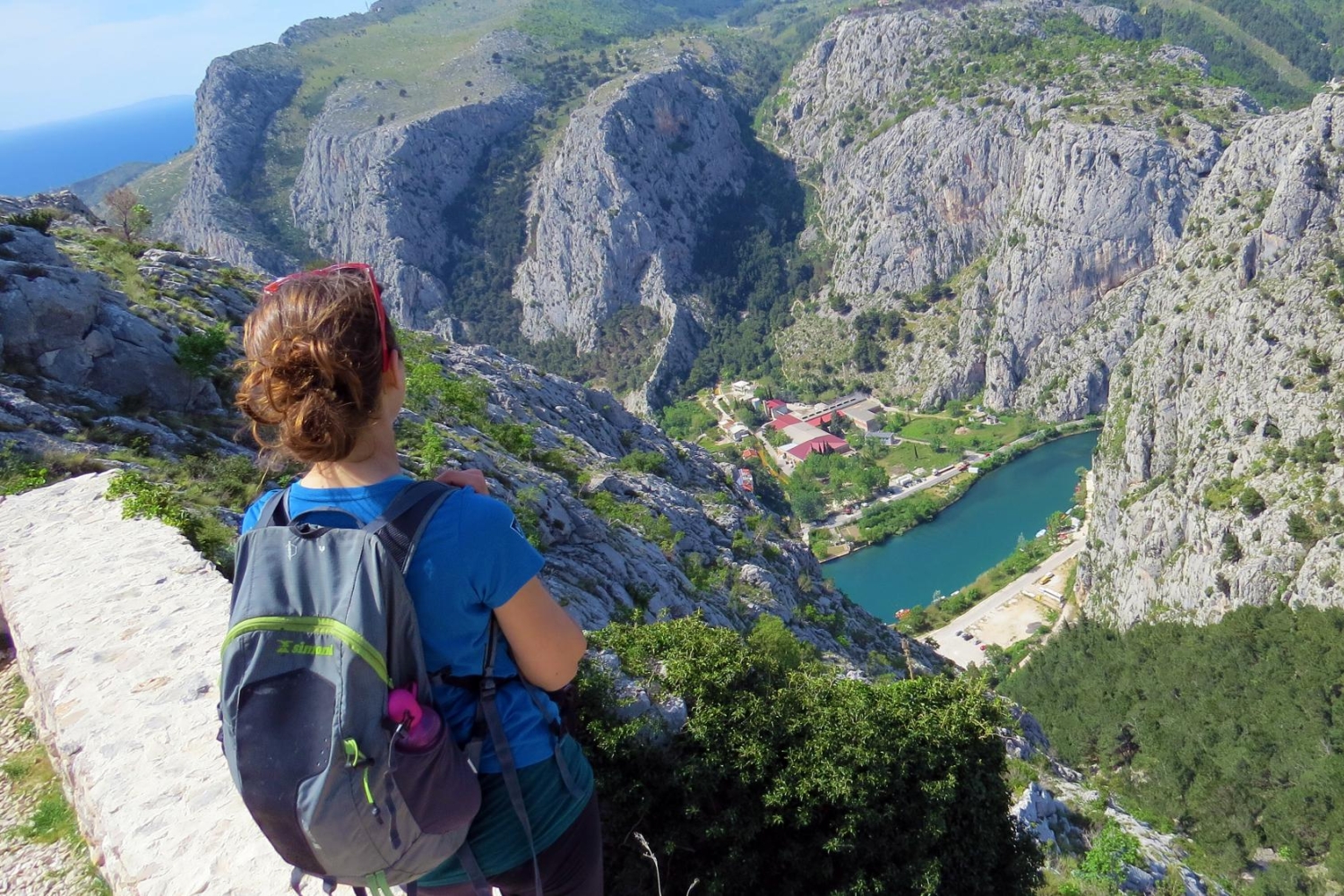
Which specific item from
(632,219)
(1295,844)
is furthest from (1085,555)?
(632,219)

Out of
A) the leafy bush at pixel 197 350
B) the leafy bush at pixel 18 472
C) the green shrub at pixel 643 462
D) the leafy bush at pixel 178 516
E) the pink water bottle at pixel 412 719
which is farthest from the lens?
the green shrub at pixel 643 462

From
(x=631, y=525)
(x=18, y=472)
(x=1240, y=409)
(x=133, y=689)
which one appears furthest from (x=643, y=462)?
(x=1240, y=409)

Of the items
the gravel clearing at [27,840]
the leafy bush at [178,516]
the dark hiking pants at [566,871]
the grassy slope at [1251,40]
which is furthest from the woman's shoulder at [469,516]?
the grassy slope at [1251,40]

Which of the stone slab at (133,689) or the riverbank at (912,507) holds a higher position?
the stone slab at (133,689)

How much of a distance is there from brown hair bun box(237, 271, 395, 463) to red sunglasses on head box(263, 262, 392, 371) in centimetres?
1

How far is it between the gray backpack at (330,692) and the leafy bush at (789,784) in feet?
14.8

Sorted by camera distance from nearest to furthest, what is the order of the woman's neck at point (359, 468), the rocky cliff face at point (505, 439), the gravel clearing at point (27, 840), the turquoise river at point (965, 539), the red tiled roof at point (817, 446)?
the woman's neck at point (359, 468), the gravel clearing at point (27, 840), the rocky cliff face at point (505, 439), the turquoise river at point (965, 539), the red tiled roof at point (817, 446)

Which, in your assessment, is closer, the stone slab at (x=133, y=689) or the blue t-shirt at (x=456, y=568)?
the blue t-shirt at (x=456, y=568)

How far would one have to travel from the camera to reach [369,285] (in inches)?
98.7

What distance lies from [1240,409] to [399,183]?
10168 cm

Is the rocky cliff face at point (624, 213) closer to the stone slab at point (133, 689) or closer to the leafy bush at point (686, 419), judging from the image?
the leafy bush at point (686, 419)

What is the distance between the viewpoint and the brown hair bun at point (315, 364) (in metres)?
2.32

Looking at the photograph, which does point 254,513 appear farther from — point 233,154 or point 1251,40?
point 1251,40

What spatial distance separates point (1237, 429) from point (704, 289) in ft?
234
